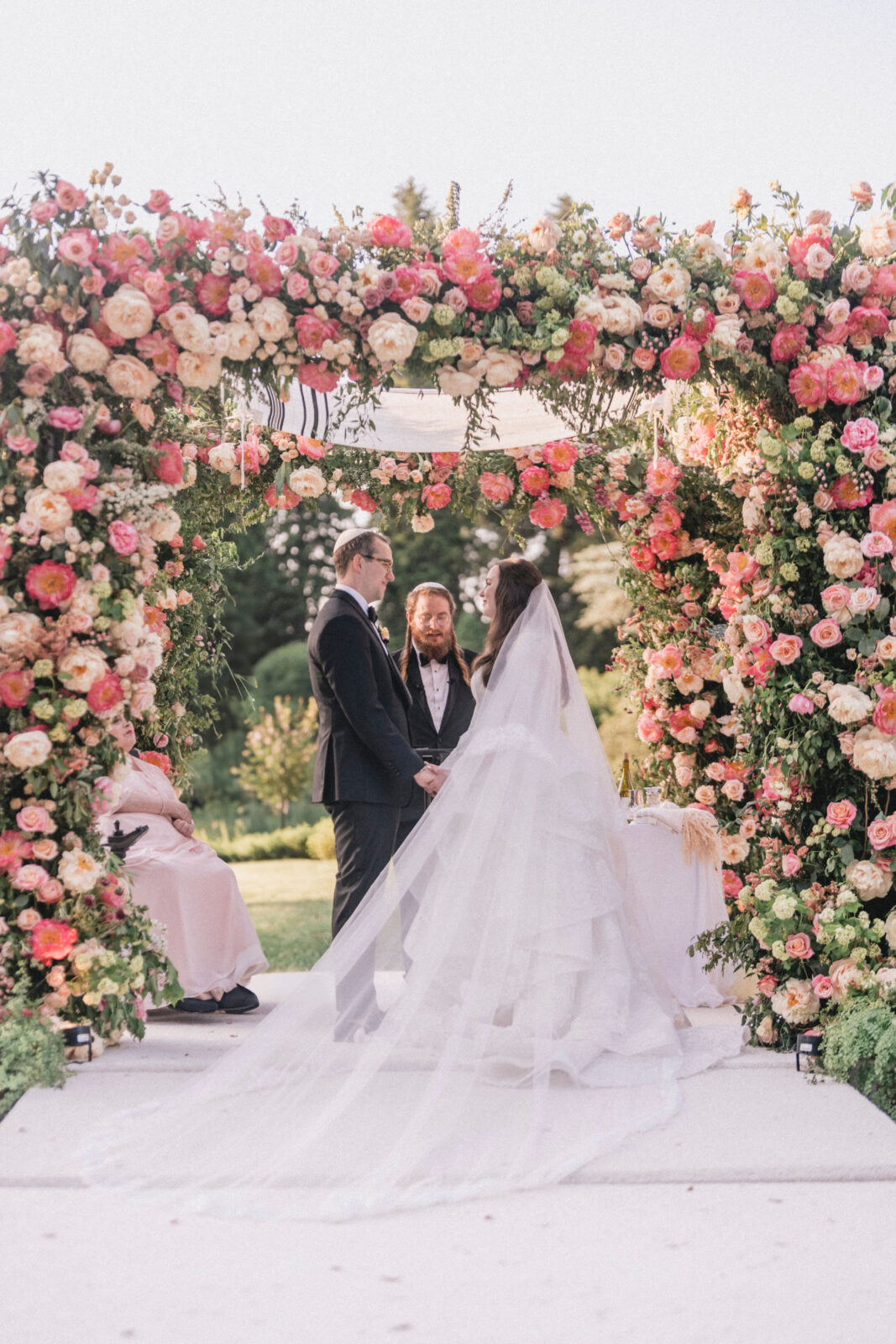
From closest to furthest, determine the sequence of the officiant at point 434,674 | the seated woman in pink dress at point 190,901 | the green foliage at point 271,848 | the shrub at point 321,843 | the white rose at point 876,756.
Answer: the white rose at point 876,756 < the seated woman in pink dress at point 190,901 < the officiant at point 434,674 < the shrub at point 321,843 < the green foliage at point 271,848

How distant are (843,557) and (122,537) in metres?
2.51

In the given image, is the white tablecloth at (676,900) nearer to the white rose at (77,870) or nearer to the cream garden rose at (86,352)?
the white rose at (77,870)

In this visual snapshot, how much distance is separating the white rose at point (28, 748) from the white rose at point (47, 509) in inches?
26.9

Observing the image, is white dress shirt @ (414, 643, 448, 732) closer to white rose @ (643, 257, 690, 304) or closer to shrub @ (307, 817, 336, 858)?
white rose @ (643, 257, 690, 304)

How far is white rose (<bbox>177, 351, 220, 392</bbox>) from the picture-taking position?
4020mm

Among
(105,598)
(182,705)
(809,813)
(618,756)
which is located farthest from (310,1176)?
(618,756)

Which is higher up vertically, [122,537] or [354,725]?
[122,537]

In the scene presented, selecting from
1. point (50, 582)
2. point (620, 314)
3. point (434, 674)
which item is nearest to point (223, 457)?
point (434, 674)

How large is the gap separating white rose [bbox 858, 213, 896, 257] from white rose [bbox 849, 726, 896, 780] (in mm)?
1728

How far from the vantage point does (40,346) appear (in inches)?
150

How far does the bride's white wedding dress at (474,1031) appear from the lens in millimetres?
3139

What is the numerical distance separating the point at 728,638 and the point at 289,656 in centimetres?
1256

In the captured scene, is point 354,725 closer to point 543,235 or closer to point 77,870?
point 77,870

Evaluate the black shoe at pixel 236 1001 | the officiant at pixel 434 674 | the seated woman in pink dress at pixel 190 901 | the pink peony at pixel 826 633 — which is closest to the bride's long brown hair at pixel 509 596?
the pink peony at pixel 826 633
